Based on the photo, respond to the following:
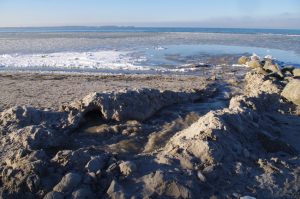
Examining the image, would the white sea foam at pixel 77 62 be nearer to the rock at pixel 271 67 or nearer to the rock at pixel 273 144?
the rock at pixel 271 67

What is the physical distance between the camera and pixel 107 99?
720 cm

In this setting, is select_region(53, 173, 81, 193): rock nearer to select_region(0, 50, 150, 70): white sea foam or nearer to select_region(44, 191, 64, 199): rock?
select_region(44, 191, 64, 199): rock

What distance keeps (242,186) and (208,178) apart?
16.4 inches

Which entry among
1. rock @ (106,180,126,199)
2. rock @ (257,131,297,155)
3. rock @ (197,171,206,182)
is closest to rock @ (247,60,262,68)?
rock @ (257,131,297,155)

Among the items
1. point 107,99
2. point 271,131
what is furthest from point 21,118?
point 271,131

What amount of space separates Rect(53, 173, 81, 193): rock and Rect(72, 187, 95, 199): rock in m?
0.09

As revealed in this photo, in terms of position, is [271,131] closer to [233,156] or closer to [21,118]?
[233,156]

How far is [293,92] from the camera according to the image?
10680 millimetres

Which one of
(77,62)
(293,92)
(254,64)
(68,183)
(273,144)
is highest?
(68,183)

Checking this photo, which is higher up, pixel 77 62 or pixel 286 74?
pixel 286 74

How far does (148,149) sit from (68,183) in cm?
189

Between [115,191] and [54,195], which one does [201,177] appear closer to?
[115,191]

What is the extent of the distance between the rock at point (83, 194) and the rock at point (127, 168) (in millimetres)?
472

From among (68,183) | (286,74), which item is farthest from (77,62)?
(68,183)
